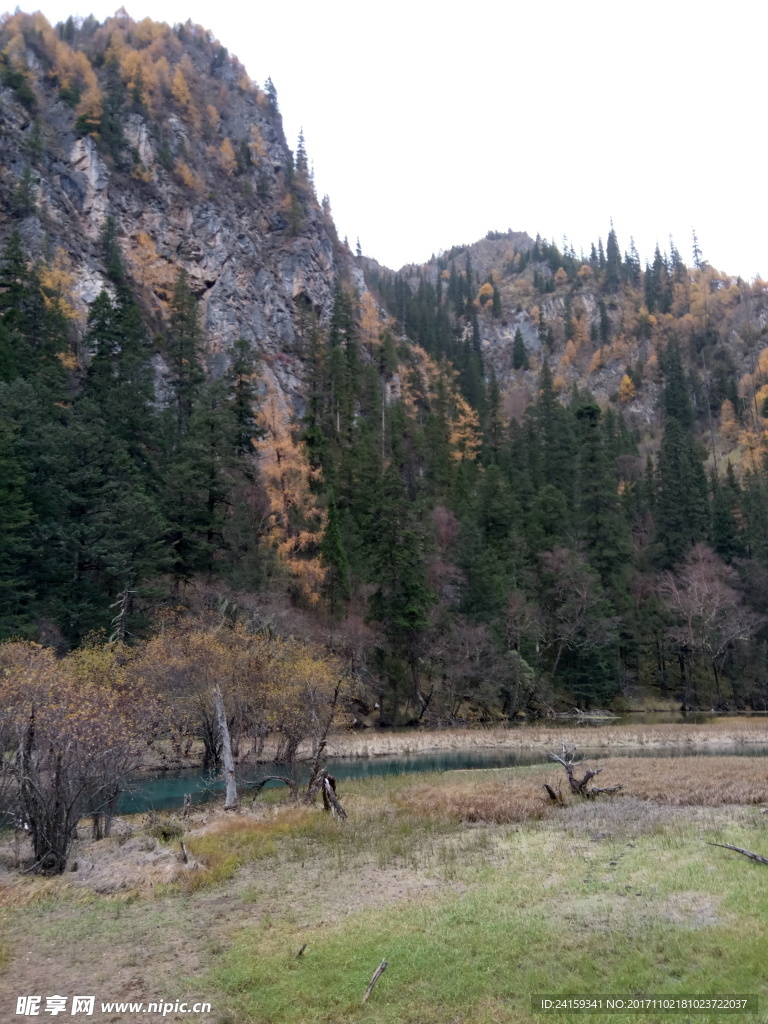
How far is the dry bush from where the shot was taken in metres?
19.4

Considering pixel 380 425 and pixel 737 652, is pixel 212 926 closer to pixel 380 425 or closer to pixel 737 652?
pixel 737 652

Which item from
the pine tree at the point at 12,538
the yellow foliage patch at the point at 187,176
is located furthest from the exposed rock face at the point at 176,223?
the pine tree at the point at 12,538

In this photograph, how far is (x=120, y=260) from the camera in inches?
3145

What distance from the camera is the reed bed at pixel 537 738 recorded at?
4115 cm

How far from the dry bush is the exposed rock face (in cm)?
6302

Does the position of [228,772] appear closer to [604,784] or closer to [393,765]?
[604,784]

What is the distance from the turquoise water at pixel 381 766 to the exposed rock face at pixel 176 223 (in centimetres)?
5346

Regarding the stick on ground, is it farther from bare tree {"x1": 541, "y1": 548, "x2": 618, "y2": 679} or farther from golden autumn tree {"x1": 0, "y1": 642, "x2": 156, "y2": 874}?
bare tree {"x1": 541, "y1": 548, "x2": 618, "y2": 679}

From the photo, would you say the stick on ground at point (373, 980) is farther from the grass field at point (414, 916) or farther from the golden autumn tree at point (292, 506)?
the golden autumn tree at point (292, 506)

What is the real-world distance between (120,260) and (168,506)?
45220mm

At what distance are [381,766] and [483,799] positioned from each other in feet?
50.5

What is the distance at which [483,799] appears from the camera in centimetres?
2155

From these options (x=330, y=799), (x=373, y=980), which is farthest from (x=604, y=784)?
(x=373, y=980)

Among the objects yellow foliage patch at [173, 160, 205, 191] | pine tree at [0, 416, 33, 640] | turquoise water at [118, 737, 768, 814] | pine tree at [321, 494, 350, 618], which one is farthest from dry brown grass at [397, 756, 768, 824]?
yellow foliage patch at [173, 160, 205, 191]
